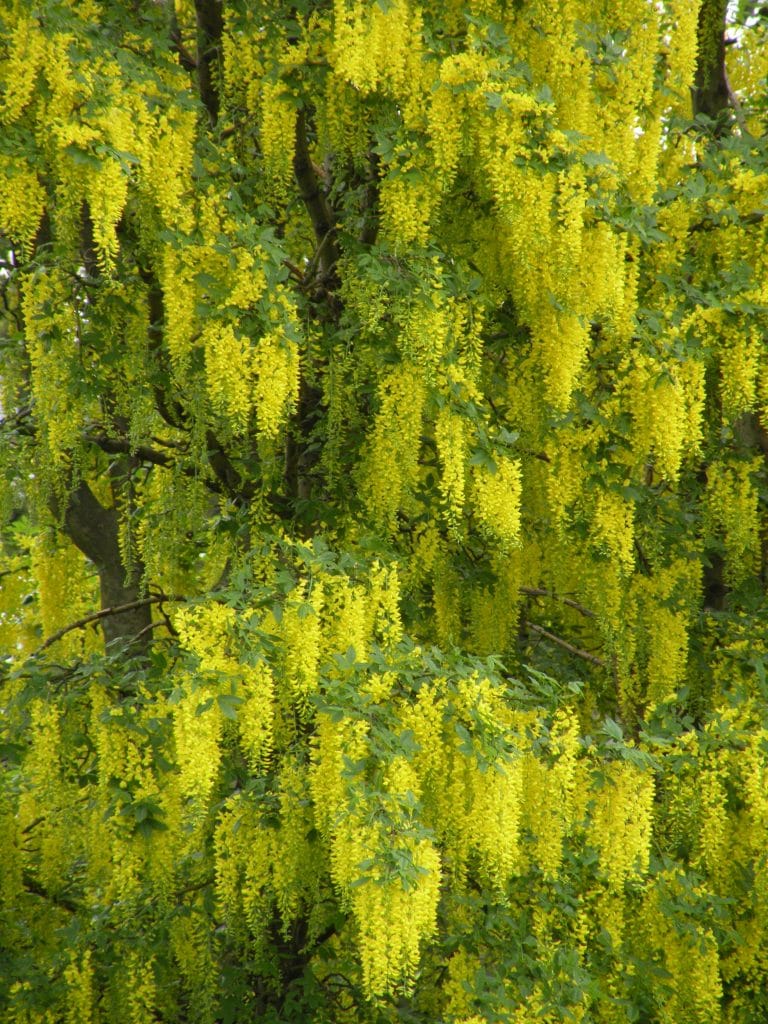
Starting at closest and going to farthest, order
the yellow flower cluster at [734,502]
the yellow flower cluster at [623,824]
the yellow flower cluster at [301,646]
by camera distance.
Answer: the yellow flower cluster at [301,646], the yellow flower cluster at [623,824], the yellow flower cluster at [734,502]

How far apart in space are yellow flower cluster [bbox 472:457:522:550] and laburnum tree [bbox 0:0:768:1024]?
0.01 meters

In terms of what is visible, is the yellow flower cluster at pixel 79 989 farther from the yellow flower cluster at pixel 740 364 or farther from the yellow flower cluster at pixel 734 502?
the yellow flower cluster at pixel 740 364

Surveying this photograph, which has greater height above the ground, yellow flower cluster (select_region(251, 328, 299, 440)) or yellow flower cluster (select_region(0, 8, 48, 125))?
yellow flower cluster (select_region(0, 8, 48, 125))

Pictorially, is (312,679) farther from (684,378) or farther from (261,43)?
(261,43)

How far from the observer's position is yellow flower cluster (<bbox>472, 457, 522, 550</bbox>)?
4.53 metres

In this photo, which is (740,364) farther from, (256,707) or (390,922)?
(390,922)

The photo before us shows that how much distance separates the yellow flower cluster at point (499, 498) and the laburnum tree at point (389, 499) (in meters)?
0.01

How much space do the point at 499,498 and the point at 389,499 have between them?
17.5 inches

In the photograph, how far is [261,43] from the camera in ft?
15.3

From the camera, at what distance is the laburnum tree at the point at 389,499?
3895mm

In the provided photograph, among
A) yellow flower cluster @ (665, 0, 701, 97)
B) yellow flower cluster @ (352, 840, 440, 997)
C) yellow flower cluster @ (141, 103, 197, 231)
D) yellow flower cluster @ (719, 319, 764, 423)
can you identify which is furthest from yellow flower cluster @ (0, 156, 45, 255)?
yellow flower cluster @ (719, 319, 764, 423)

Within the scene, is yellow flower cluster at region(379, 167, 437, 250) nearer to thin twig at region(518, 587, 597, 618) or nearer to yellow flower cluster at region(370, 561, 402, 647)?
yellow flower cluster at region(370, 561, 402, 647)

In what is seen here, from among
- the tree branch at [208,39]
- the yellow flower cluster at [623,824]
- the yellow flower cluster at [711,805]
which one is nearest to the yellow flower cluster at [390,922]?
the yellow flower cluster at [623,824]

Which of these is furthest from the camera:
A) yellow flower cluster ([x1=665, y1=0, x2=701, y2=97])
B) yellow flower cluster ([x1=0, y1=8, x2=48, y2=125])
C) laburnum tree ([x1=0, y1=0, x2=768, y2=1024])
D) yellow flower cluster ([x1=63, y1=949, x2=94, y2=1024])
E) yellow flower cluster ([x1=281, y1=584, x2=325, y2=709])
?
yellow flower cluster ([x1=665, y1=0, x2=701, y2=97])
